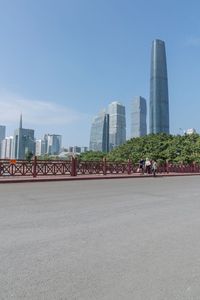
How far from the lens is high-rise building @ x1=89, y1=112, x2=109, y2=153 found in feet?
471

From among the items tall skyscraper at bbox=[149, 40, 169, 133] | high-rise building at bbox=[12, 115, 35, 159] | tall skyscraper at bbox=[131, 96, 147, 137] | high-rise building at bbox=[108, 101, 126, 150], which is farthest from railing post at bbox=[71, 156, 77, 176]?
tall skyscraper at bbox=[131, 96, 147, 137]

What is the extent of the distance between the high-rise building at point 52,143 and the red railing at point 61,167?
134111 mm

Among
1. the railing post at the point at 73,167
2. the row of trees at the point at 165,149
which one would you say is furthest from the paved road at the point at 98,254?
the row of trees at the point at 165,149

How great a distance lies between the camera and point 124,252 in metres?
5.58

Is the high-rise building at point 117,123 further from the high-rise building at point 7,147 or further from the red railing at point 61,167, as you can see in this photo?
the red railing at point 61,167

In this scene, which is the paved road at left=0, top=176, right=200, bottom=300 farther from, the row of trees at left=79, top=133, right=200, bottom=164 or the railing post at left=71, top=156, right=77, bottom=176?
the row of trees at left=79, top=133, right=200, bottom=164

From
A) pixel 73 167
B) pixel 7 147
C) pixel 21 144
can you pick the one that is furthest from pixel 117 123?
pixel 73 167

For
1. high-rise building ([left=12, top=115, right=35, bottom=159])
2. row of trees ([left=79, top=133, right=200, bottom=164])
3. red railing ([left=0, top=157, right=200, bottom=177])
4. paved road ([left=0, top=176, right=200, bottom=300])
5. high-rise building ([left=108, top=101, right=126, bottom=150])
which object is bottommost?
paved road ([left=0, top=176, right=200, bottom=300])

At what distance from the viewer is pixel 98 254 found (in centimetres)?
543

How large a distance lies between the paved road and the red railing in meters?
14.6

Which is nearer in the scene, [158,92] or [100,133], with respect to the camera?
[158,92]

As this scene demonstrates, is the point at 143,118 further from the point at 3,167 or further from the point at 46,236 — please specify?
the point at 46,236

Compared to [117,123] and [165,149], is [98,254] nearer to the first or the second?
[165,149]

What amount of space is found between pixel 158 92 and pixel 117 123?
24863 mm
